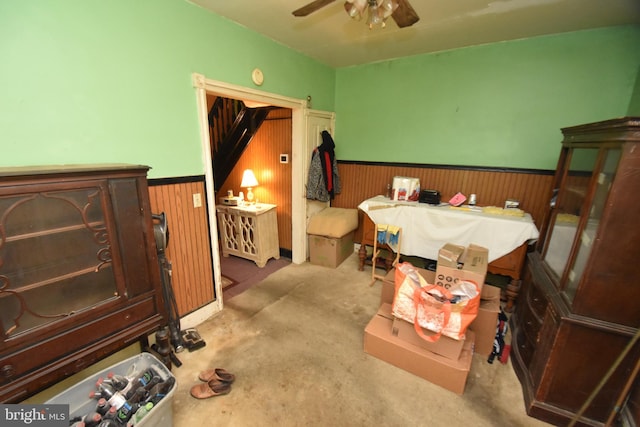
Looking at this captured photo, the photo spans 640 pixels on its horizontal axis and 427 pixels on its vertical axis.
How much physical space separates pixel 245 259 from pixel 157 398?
238 centimetres

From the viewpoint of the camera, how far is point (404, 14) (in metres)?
1.47

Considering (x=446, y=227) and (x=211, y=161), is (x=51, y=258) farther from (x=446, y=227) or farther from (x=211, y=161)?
(x=446, y=227)

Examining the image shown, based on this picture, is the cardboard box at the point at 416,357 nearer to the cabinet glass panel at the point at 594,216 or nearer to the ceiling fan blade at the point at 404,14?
the cabinet glass panel at the point at 594,216

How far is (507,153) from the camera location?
2.78m

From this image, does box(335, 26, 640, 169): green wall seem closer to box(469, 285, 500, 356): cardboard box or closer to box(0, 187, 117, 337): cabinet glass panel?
box(469, 285, 500, 356): cardboard box

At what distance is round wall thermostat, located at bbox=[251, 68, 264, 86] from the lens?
2.43 metres

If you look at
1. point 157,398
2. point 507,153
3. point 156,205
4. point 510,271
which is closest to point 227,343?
point 157,398

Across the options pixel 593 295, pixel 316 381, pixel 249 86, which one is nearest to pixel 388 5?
pixel 249 86

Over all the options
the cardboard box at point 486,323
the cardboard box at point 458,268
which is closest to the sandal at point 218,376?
the cardboard box at point 458,268

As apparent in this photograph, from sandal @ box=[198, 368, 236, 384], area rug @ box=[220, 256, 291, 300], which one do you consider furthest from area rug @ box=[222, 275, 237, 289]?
sandal @ box=[198, 368, 236, 384]

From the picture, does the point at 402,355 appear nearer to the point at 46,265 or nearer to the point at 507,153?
the point at 46,265

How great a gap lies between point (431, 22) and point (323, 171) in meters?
1.90

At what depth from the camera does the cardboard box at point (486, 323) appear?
6.24 feet

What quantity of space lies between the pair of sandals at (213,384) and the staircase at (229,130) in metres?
2.90
